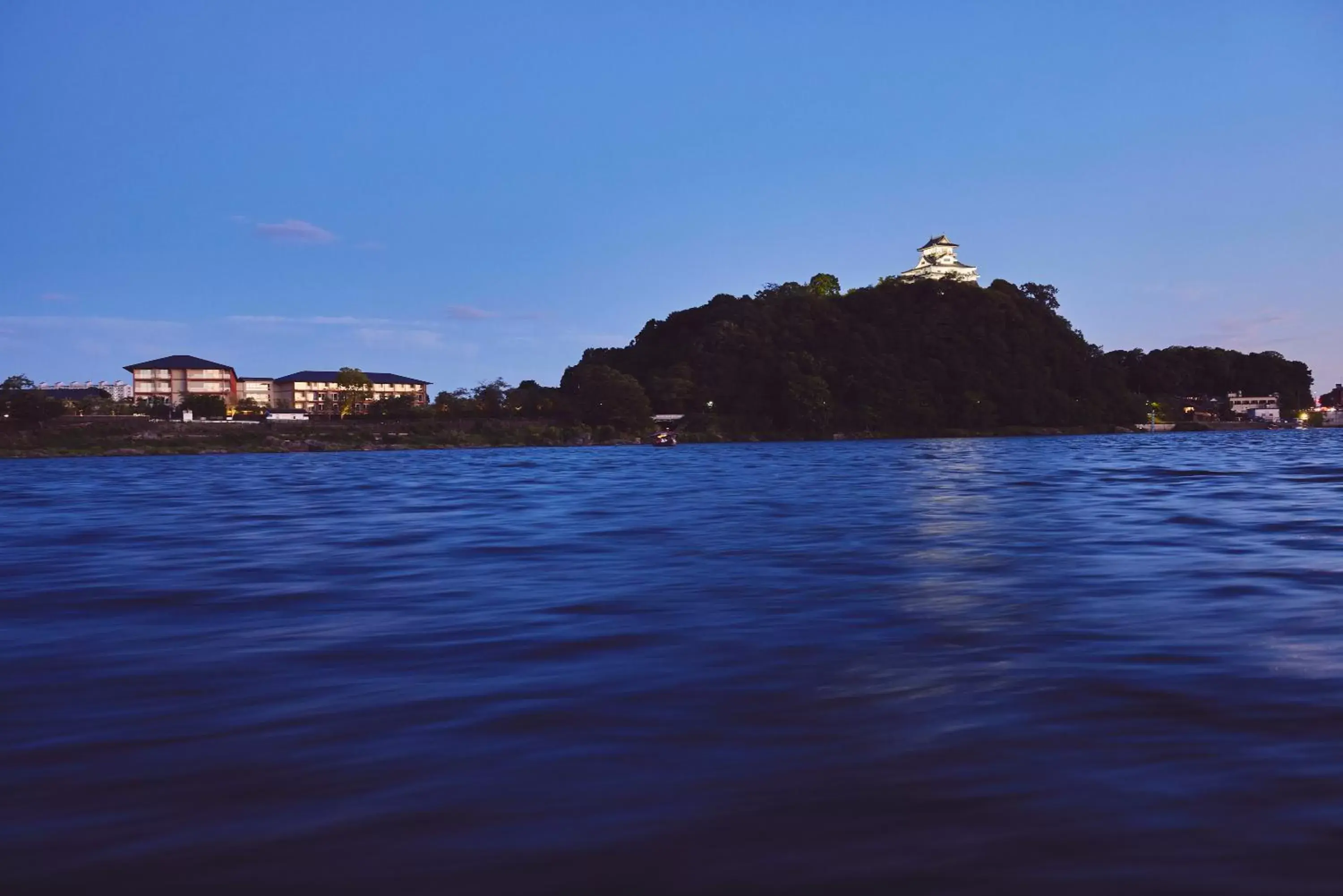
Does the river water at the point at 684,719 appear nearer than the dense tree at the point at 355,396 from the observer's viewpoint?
Yes

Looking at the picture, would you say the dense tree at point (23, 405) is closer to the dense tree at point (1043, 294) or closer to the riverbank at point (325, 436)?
the riverbank at point (325, 436)

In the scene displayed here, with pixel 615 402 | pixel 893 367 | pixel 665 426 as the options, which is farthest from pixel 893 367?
pixel 615 402

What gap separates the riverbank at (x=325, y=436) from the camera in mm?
103000

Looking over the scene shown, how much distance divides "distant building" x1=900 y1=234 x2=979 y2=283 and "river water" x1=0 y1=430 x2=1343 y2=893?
179304 mm

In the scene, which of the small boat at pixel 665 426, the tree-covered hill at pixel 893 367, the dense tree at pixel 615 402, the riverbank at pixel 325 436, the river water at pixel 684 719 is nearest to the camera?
the river water at pixel 684 719

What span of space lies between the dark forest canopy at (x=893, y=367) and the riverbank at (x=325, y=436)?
10.1ft

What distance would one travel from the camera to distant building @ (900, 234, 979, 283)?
187 metres

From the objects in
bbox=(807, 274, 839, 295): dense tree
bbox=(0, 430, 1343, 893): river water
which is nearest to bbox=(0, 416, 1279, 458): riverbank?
bbox=(807, 274, 839, 295): dense tree

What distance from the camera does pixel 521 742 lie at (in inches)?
216

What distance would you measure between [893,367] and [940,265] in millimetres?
57111

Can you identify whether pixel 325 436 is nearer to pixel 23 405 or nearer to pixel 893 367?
pixel 23 405

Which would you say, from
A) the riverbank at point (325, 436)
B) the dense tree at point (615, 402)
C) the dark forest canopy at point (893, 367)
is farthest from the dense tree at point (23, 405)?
the dark forest canopy at point (893, 367)

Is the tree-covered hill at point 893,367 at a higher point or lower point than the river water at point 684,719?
higher

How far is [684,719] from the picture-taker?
5953 millimetres
